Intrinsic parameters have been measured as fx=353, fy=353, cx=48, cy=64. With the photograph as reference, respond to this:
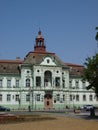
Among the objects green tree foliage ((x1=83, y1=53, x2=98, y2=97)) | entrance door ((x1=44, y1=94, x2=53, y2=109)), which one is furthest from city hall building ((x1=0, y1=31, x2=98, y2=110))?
green tree foliage ((x1=83, y1=53, x2=98, y2=97))

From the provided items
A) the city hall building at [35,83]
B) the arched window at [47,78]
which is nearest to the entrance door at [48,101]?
the city hall building at [35,83]

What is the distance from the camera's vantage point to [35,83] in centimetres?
8694

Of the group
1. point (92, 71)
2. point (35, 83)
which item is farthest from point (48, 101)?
point (92, 71)

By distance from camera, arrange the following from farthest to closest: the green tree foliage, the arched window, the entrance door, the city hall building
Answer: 1. the arched window
2. the entrance door
3. the city hall building
4. the green tree foliage

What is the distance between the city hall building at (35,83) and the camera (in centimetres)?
8662

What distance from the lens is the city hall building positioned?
284 ft

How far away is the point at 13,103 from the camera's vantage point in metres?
86.6

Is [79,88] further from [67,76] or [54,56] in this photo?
[54,56]

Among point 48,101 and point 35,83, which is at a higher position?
point 35,83

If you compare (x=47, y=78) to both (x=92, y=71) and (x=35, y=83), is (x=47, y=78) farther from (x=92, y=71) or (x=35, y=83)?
(x=92, y=71)

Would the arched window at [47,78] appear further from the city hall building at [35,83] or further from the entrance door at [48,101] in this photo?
the entrance door at [48,101]

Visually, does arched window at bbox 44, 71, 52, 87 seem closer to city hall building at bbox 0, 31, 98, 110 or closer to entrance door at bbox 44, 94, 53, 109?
city hall building at bbox 0, 31, 98, 110

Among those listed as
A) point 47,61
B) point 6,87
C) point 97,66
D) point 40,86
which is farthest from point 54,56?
point 97,66

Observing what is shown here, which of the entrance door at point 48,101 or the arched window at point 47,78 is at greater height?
the arched window at point 47,78
